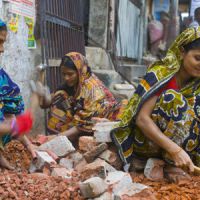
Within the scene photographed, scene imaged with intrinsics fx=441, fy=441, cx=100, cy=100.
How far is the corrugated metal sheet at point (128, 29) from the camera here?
944 cm

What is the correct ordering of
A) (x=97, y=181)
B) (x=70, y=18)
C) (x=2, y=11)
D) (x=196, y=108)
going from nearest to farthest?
(x=97, y=181)
(x=196, y=108)
(x=2, y=11)
(x=70, y=18)

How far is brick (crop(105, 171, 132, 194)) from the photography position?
2750 millimetres

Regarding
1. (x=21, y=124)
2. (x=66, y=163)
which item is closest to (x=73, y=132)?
(x=66, y=163)

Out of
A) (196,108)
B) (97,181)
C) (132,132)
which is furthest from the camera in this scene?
(132,132)

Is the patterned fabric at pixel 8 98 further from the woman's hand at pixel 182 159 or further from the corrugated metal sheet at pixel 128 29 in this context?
the corrugated metal sheet at pixel 128 29

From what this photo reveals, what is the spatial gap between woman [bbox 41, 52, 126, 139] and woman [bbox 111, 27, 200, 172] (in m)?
1.36

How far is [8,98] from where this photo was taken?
3.41 m

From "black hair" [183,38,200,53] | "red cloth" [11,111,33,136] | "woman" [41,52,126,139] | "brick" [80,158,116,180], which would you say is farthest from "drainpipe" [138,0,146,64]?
"red cloth" [11,111,33,136]

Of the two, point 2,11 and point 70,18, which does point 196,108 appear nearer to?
point 2,11

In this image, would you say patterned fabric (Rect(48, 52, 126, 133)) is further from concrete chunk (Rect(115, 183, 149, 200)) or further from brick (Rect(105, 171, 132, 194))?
concrete chunk (Rect(115, 183, 149, 200))

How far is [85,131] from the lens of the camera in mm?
4609

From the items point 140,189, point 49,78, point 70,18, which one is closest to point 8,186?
point 140,189

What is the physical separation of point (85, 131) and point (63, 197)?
195 cm

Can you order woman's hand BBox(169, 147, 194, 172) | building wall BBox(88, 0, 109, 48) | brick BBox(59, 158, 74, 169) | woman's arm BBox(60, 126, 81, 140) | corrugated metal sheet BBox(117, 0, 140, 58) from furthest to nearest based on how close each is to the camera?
corrugated metal sheet BBox(117, 0, 140, 58) < building wall BBox(88, 0, 109, 48) < woman's arm BBox(60, 126, 81, 140) < brick BBox(59, 158, 74, 169) < woman's hand BBox(169, 147, 194, 172)
